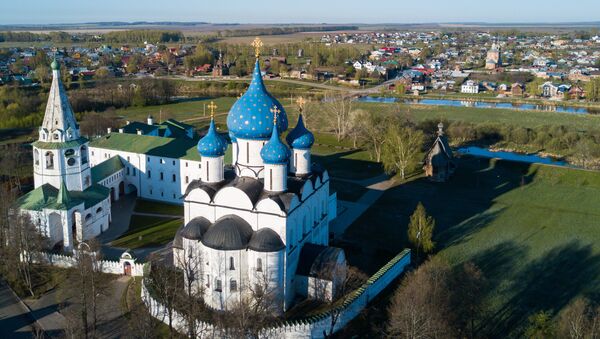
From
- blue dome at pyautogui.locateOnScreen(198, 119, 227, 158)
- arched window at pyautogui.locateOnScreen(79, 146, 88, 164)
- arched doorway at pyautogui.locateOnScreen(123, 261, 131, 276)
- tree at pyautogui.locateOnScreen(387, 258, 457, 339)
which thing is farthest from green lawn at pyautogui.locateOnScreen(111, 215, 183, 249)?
tree at pyautogui.locateOnScreen(387, 258, 457, 339)

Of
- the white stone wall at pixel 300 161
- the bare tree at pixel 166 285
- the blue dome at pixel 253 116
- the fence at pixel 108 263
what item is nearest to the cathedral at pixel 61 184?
the fence at pixel 108 263

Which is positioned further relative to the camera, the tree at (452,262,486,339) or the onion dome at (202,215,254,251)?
the onion dome at (202,215,254,251)

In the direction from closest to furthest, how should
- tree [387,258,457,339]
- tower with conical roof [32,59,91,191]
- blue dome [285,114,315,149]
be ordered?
tree [387,258,457,339], blue dome [285,114,315,149], tower with conical roof [32,59,91,191]

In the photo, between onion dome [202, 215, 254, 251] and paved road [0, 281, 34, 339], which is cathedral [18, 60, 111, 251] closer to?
paved road [0, 281, 34, 339]

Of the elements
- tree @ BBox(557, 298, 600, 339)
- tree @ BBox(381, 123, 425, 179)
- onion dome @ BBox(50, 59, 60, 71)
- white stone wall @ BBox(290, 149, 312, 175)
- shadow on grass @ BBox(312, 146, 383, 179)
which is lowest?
shadow on grass @ BBox(312, 146, 383, 179)

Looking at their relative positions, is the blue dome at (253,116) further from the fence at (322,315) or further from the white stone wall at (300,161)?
the fence at (322,315)

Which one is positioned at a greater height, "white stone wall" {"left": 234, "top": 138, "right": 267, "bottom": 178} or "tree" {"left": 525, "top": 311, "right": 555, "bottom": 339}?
"white stone wall" {"left": 234, "top": 138, "right": 267, "bottom": 178}

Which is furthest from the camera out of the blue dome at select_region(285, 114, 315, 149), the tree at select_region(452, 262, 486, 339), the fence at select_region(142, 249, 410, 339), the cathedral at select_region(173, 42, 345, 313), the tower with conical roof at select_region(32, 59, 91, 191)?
the tower with conical roof at select_region(32, 59, 91, 191)
